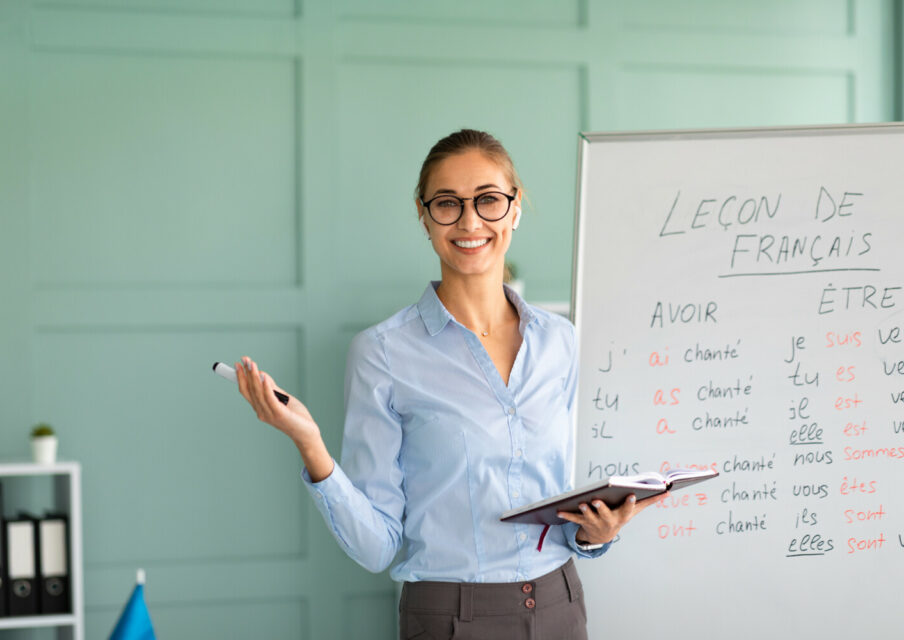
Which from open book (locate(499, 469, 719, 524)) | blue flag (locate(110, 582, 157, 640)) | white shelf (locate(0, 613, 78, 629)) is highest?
open book (locate(499, 469, 719, 524))

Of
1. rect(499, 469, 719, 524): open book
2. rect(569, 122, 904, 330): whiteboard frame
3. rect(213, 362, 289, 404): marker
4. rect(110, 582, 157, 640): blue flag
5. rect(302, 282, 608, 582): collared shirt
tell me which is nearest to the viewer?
rect(110, 582, 157, 640): blue flag

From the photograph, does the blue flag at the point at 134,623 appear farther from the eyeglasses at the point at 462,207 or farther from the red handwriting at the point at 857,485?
the red handwriting at the point at 857,485

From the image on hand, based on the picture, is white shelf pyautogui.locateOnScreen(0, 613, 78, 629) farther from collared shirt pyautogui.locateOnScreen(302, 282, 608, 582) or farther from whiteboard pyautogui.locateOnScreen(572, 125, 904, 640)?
whiteboard pyautogui.locateOnScreen(572, 125, 904, 640)

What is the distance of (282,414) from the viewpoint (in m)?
1.29

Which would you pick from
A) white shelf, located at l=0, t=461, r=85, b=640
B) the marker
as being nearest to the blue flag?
the marker

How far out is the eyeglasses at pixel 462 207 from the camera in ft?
5.03

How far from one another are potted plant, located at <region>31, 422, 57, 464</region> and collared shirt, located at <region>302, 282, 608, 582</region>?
1.19 metres

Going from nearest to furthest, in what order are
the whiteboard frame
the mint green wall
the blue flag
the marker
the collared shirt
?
1. the blue flag
2. the marker
3. the collared shirt
4. the whiteboard frame
5. the mint green wall

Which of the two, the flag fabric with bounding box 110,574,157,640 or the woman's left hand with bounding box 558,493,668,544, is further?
the woman's left hand with bounding box 558,493,668,544

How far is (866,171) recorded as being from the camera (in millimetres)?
1932

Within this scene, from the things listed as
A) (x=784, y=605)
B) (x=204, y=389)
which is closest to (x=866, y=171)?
(x=784, y=605)

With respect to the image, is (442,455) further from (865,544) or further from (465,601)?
(865,544)

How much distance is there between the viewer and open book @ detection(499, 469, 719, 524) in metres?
1.39

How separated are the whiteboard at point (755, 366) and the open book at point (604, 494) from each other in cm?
40
